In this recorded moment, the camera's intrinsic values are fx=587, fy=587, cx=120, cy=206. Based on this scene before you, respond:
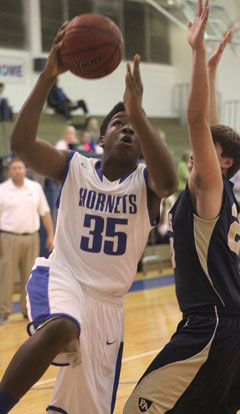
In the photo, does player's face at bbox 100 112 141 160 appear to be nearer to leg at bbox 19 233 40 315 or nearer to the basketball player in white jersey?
the basketball player in white jersey

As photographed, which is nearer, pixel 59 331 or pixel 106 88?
pixel 59 331

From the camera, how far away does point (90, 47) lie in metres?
3.03

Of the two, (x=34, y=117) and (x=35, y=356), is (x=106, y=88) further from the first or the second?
(x=35, y=356)

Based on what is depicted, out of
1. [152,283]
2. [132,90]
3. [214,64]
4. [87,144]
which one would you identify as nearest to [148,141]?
[132,90]

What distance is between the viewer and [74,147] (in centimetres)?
1116

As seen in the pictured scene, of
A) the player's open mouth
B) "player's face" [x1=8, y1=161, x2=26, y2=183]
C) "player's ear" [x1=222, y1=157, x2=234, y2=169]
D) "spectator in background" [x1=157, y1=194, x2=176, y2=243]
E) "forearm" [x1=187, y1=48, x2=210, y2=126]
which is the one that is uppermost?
"forearm" [x1=187, y1=48, x2=210, y2=126]

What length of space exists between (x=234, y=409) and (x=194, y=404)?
28 centimetres

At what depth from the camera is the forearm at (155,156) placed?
284 centimetres

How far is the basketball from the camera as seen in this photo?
2.94m

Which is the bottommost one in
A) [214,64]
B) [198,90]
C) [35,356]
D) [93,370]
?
[93,370]

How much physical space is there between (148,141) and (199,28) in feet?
1.91

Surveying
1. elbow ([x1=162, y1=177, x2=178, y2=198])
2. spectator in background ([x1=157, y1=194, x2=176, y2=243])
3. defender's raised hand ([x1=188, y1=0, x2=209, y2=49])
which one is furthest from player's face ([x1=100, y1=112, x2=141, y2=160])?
spectator in background ([x1=157, y1=194, x2=176, y2=243])

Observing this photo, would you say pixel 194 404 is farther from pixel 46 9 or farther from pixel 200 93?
pixel 46 9

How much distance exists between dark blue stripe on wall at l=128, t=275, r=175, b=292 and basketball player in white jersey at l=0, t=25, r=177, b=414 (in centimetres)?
694
